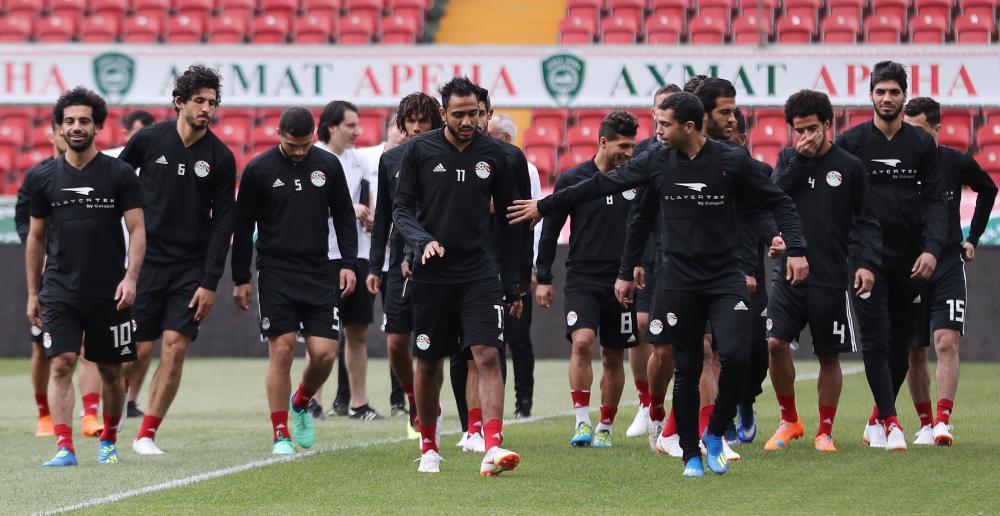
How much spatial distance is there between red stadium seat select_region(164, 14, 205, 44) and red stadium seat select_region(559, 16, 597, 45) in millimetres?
5113

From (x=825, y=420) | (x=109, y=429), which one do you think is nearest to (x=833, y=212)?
(x=825, y=420)

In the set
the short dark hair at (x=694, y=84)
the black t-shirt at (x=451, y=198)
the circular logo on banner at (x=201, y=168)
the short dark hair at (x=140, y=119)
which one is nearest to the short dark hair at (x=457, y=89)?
the black t-shirt at (x=451, y=198)

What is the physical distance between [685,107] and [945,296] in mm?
2853

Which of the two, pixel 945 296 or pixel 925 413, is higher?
pixel 945 296

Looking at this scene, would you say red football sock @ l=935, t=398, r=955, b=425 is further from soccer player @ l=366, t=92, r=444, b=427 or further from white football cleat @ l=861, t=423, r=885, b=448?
soccer player @ l=366, t=92, r=444, b=427

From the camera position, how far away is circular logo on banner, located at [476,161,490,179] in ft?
26.8

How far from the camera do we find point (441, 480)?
25.8 ft

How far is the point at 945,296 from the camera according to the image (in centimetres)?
979

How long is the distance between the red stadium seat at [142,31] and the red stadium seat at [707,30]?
7.48 meters

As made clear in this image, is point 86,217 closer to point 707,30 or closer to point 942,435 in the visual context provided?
point 942,435

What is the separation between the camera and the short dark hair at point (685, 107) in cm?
776

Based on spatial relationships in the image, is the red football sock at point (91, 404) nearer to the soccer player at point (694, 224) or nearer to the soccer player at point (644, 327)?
the soccer player at point (644, 327)

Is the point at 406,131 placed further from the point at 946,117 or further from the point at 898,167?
the point at 946,117

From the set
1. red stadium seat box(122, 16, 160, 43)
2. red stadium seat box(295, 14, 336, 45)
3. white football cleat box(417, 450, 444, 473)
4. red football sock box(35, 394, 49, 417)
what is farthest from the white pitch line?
red stadium seat box(122, 16, 160, 43)
